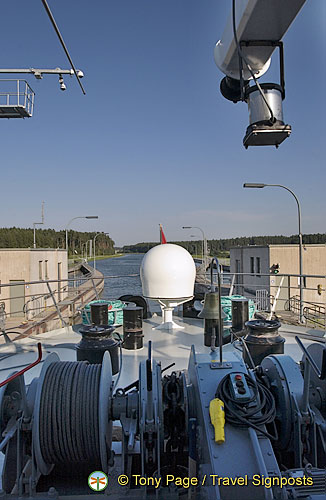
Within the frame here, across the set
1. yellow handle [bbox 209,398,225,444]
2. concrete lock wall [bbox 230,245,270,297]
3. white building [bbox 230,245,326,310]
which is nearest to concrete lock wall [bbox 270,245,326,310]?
white building [bbox 230,245,326,310]

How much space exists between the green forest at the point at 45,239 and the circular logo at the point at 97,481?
43.1 meters

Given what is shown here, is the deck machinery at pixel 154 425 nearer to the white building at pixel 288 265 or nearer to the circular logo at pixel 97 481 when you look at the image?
the circular logo at pixel 97 481

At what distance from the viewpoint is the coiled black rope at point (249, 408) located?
2461mm

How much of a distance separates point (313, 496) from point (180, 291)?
547cm

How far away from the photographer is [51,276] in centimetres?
3481

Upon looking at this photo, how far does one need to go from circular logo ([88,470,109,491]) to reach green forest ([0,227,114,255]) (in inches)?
1697

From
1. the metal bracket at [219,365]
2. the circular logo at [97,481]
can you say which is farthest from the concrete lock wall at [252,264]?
the circular logo at [97,481]

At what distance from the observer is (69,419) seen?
8.87 feet

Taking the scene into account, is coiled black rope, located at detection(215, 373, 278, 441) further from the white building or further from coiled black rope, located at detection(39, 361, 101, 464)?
the white building

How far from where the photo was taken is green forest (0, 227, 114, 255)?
69.0m

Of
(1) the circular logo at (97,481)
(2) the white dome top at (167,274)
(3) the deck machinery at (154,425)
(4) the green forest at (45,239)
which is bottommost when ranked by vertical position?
(1) the circular logo at (97,481)

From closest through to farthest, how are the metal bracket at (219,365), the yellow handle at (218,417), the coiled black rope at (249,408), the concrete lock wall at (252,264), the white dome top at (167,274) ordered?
the yellow handle at (218,417), the coiled black rope at (249,408), the metal bracket at (219,365), the white dome top at (167,274), the concrete lock wall at (252,264)

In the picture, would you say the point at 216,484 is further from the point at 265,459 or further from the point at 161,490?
the point at 161,490

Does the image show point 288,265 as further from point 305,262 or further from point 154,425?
point 154,425
